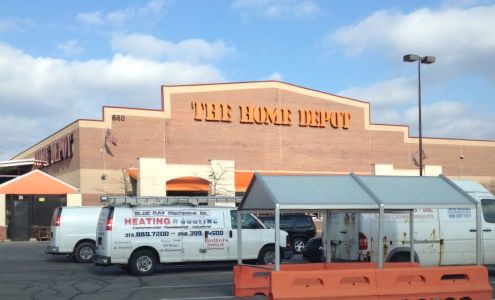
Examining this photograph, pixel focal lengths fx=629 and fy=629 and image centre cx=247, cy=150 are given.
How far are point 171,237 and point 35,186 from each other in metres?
24.4

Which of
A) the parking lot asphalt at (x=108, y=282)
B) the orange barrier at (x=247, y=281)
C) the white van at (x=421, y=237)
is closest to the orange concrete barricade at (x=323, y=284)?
the orange barrier at (x=247, y=281)

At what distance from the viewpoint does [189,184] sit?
139 feet

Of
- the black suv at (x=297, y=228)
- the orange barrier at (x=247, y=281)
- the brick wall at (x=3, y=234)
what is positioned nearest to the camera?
the orange barrier at (x=247, y=281)

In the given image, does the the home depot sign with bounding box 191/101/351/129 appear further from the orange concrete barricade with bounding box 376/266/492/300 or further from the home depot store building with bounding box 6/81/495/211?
the orange concrete barricade with bounding box 376/266/492/300

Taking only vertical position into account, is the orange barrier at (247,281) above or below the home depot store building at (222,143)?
below

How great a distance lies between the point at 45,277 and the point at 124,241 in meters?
2.52

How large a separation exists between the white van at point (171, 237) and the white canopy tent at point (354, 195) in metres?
5.79

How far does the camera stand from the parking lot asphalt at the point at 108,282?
44.3ft

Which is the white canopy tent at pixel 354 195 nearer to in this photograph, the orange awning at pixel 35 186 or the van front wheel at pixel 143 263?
the van front wheel at pixel 143 263

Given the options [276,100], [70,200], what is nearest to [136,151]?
[70,200]

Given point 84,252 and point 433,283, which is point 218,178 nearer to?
point 84,252

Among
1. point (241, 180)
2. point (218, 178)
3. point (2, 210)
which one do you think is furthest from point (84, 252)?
point (241, 180)

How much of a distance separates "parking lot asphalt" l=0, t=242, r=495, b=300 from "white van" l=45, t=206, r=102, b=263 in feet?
1.83

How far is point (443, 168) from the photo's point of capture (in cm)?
5300
